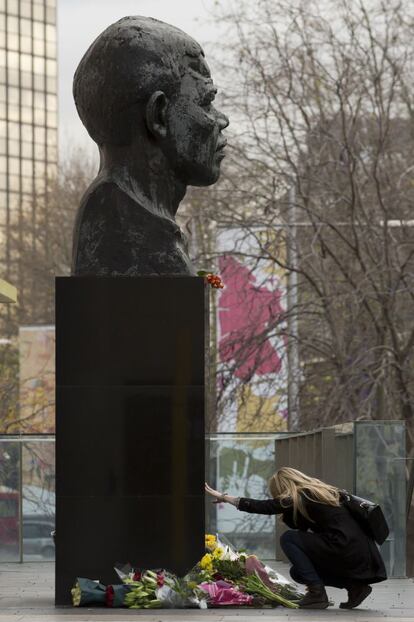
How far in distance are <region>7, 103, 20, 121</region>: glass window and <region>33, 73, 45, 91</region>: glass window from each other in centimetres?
219

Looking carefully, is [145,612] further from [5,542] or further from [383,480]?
[5,542]

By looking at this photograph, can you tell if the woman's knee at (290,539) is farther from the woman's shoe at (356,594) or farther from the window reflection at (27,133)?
the window reflection at (27,133)

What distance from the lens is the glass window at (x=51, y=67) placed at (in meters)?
109

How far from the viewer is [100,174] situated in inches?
570

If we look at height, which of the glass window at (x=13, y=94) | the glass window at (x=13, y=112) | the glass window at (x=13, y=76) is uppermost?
the glass window at (x=13, y=76)

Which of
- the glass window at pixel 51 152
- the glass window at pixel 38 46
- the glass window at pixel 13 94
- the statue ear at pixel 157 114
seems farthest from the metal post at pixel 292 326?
the glass window at pixel 38 46

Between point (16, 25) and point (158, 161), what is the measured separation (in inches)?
3698

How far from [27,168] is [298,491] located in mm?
92014

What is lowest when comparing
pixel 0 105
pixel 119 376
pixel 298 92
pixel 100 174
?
pixel 119 376

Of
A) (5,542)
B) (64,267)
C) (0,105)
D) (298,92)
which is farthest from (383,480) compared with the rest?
(0,105)

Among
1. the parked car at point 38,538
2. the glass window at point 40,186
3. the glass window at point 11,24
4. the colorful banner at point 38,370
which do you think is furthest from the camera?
the glass window at point 11,24

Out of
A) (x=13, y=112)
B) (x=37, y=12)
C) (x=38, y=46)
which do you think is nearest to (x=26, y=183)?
(x=13, y=112)

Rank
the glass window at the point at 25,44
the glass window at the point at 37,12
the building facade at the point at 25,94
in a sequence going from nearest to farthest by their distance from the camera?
the building facade at the point at 25,94 → the glass window at the point at 25,44 → the glass window at the point at 37,12

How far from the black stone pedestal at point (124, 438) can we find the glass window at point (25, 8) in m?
94.7
